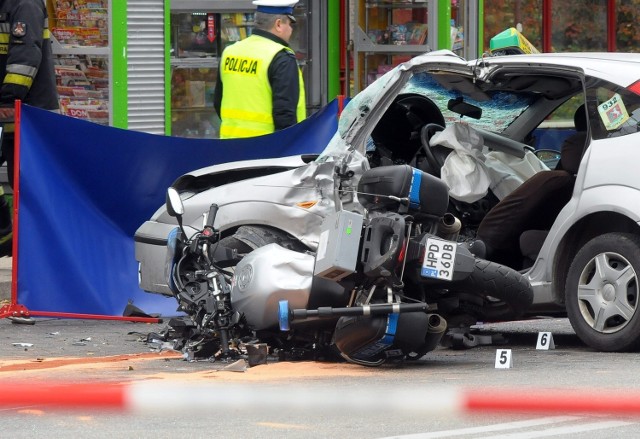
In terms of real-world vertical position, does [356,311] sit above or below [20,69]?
below

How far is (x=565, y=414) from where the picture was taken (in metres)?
7.04

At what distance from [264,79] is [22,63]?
2.06 metres

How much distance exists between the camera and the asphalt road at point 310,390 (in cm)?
676

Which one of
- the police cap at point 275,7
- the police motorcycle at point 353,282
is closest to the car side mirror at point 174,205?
the police motorcycle at point 353,282

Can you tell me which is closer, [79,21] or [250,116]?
[250,116]

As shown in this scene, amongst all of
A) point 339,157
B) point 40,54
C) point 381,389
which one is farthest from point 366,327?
point 40,54

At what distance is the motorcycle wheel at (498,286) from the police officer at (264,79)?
3037 mm

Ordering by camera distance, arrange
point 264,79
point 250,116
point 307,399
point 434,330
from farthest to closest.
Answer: point 250,116
point 264,79
point 434,330
point 307,399

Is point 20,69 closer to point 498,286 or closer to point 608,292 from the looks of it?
point 498,286

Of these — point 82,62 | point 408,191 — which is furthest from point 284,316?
point 82,62

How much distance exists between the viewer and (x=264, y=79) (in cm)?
1167

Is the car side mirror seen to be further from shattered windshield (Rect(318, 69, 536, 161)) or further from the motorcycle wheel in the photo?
shattered windshield (Rect(318, 69, 536, 161))

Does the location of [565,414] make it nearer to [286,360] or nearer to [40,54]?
[286,360]

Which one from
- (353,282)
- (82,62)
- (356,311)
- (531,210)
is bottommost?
(356,311)
